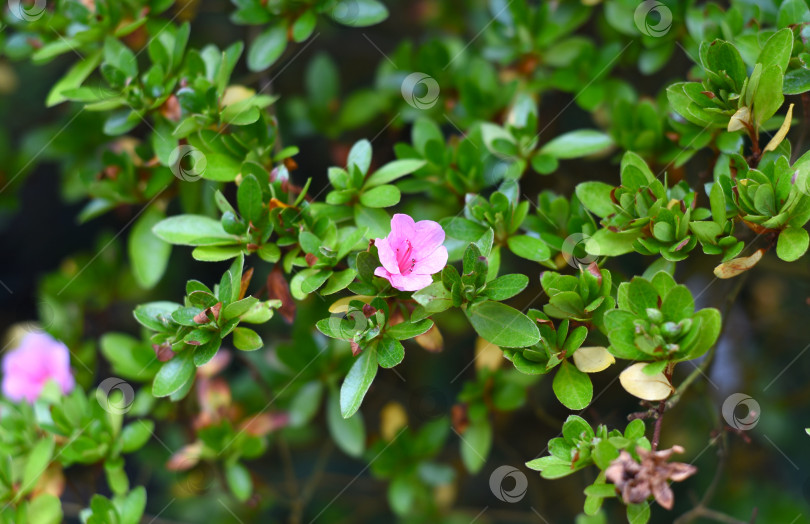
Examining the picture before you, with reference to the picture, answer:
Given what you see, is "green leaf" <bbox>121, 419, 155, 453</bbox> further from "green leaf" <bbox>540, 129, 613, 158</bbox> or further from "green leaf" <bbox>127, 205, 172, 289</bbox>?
"green leaf" <bbox>540, 129, 613, 158</bbox>

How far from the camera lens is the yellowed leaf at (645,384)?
0.98m

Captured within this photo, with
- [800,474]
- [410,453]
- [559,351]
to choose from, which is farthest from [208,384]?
[800,474]

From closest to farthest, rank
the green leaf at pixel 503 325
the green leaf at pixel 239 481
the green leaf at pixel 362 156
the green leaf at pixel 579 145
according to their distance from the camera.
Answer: the green leaf at pixel 503 325 → the green leaf at pixel 362 156 → the green leaf at pixel 579 145 → the green leaf at pixel 239 481

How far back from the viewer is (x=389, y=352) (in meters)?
1.03

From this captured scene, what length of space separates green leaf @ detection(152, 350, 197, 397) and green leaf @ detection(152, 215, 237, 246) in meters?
0.18

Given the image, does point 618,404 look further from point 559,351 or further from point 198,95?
point 198,95

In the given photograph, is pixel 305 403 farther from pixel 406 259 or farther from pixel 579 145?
pixel 579 145

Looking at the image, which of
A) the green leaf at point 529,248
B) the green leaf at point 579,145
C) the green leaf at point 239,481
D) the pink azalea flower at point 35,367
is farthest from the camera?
the pink azalea flower at point 35,367

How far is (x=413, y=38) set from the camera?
2123mm

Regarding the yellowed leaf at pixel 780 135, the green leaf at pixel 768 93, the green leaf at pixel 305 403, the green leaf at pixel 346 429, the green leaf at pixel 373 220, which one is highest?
the green leaf at pixel 768 93

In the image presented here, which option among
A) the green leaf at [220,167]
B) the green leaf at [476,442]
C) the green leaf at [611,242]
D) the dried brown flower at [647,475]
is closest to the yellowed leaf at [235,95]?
the green leaf at [220,167]

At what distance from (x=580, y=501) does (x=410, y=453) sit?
525mm

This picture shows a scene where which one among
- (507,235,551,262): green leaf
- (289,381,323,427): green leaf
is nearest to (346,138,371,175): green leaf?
(507,235,551,262): green leaf

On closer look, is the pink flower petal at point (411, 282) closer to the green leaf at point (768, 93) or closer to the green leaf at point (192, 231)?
the green leaf at point (192, 231)
